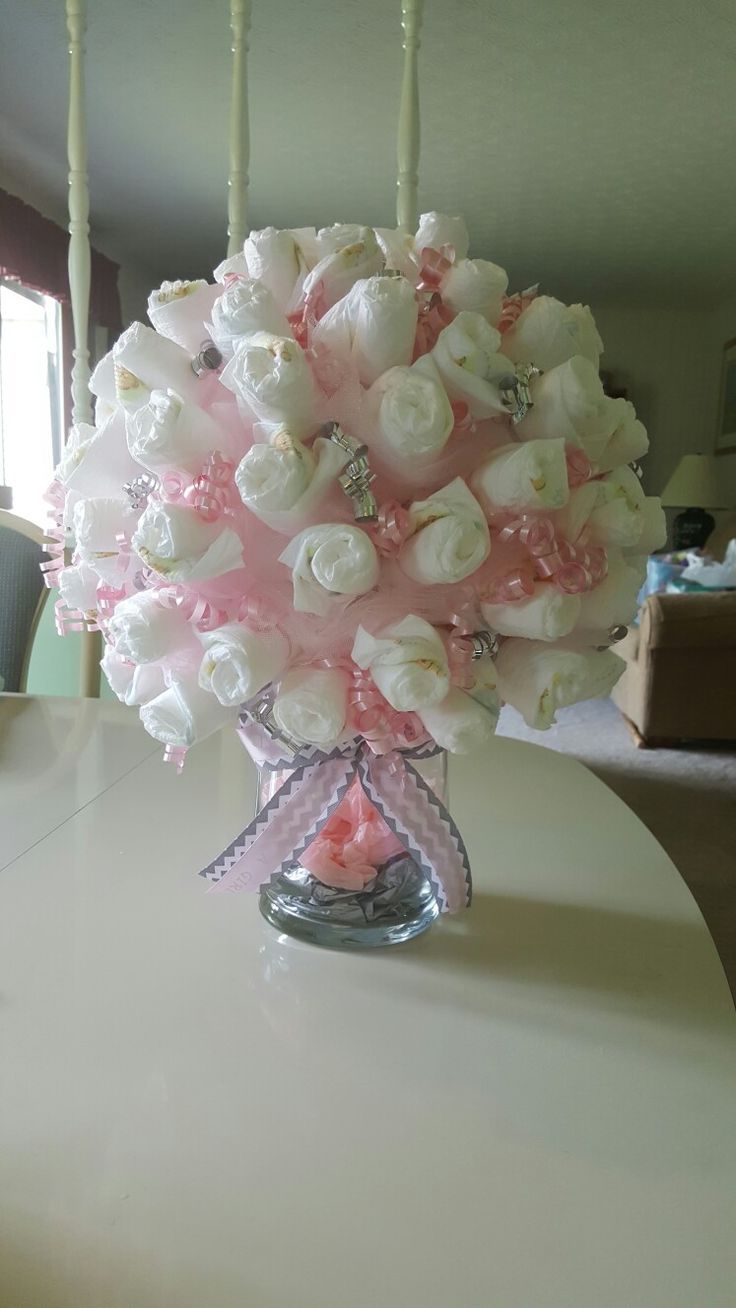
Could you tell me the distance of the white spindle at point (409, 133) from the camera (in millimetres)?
894

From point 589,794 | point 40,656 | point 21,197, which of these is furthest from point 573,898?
point 21,197

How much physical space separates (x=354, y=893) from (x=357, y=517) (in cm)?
24

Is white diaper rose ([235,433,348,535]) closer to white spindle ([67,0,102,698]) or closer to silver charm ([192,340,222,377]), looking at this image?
silver charm ([192,340,222,377])

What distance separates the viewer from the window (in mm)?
4074

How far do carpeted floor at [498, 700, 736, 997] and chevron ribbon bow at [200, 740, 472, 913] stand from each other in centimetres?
133

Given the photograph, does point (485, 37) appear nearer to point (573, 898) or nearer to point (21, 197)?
point (21, 197)

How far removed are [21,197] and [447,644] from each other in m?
4.27

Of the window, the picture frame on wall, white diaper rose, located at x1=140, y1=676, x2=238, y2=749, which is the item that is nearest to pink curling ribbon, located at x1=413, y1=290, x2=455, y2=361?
white diaper rose, located at x1=140, y1=676, x2=238, y2=749

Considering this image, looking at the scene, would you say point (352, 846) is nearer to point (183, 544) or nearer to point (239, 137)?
point (183, 544)

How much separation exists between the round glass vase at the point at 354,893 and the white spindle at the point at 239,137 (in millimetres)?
750

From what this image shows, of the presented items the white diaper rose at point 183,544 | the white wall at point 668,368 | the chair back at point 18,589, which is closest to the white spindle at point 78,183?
the chair back at point 18,589

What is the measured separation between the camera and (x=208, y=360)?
49 cm

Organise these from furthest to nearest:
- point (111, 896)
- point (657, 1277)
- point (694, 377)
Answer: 1. point (694, 377)
2. point (111, 896)
3. point (657, 1277)

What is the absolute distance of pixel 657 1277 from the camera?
1.05 ft
